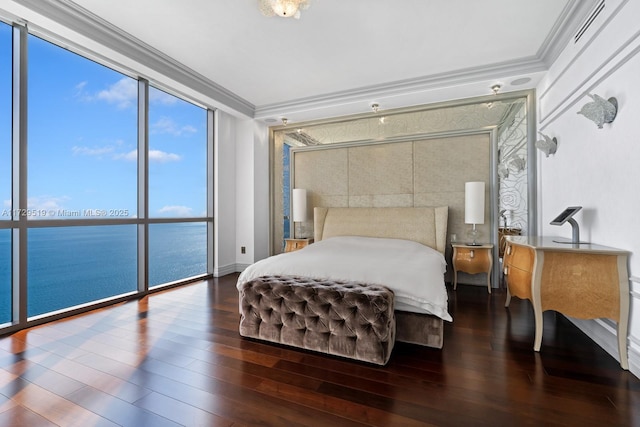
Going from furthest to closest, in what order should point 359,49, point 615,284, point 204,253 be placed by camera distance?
point 204,253, point 359,49, point 615,284

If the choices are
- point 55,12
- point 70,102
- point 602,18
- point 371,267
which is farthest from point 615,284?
point 70,102

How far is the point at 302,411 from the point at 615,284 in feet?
7.49

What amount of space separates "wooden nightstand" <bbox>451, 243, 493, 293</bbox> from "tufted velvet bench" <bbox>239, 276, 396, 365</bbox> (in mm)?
2124

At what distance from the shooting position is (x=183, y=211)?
176 inches

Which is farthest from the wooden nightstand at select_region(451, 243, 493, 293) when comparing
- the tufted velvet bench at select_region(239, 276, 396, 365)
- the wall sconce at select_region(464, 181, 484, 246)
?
the tufted velvet bench at select_region(239, 276, 396, 365)

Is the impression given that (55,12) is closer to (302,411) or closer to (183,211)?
(183,211)

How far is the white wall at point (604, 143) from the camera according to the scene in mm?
1948

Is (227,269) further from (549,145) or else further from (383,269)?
(549,145)

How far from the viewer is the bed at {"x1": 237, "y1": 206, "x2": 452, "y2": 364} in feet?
7.34

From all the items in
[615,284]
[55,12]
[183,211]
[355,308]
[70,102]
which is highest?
[55,12]

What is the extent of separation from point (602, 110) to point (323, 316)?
2.65 metres

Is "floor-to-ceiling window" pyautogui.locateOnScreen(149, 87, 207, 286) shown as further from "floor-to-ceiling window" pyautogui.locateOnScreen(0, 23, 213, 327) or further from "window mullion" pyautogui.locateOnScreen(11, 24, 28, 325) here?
"window mullion" pyautogui.locateOnScreen(11, 24, 28, 325)

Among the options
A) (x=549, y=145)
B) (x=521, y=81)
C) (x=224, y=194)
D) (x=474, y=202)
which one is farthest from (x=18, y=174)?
(x=521, y=81)

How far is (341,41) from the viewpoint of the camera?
10.0 ft
